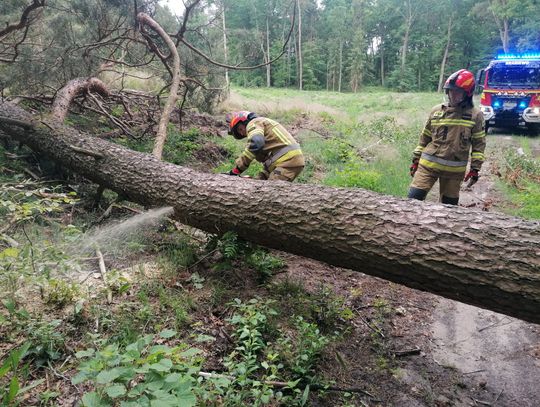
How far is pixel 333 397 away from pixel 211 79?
790 cm

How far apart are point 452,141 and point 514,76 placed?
35.0 feet

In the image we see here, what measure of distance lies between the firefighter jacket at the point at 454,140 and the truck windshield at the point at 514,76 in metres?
10.2

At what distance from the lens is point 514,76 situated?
12.4 meters

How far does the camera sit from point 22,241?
12.2 feet

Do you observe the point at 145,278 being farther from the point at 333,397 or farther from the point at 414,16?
the point at 414,16

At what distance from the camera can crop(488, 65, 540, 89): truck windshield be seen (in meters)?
12.1

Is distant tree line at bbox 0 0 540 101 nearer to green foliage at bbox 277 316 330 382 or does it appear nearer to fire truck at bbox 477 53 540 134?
green foliage at bbox 277 316 330 382

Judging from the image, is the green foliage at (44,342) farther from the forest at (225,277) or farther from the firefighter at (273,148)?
the firefighter at (273,148)

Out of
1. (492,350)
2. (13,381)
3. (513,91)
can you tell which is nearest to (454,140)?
(492,350)

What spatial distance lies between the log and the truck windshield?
12.3 meters

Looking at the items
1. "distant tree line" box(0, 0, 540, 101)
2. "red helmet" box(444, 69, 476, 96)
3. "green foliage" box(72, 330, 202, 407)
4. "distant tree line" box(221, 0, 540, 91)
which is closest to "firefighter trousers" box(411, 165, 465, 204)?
"red helmet" box(444, 69, 476, 96)

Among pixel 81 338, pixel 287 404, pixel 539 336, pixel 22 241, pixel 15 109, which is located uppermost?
pixel 15 109

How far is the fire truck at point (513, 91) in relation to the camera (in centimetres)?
1202

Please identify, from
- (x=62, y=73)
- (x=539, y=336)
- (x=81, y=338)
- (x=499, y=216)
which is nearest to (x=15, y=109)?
(x=62, y=73)
